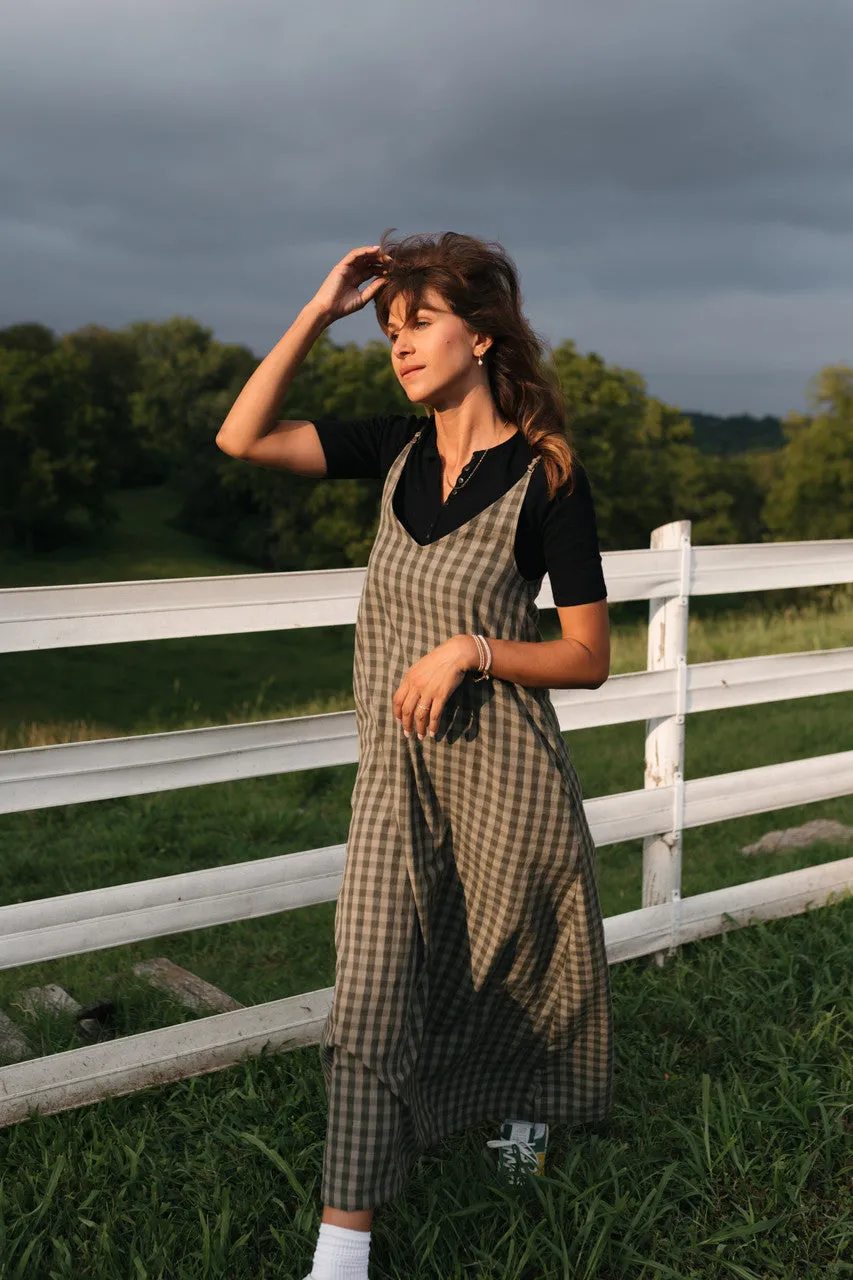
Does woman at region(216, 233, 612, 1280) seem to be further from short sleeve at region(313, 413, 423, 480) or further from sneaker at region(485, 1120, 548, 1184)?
sneaker at region(485, 1120, 548, 1184)

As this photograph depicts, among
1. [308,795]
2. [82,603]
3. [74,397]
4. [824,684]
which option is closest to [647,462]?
[74,397]

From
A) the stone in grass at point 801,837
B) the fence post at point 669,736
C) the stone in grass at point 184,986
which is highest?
the fence post at point 669,736

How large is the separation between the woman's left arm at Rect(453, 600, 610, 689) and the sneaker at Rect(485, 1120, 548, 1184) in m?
1.06

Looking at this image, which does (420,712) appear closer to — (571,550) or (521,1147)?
(571,550)

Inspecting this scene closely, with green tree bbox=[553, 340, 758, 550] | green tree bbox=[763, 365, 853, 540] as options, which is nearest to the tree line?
green tree bbox=[553, 340, 758, 550]

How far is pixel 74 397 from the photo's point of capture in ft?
58.5

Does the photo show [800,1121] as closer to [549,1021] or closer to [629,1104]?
[629,1104]

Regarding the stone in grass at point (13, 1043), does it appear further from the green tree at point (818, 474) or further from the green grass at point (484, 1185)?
the green tree at point (818, 474)

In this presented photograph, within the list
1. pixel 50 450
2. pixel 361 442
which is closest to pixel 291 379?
pixel 361 442

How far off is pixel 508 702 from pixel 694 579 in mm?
1791

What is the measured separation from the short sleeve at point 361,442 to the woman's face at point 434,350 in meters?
0.20

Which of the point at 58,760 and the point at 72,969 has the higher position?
the point at 58,760


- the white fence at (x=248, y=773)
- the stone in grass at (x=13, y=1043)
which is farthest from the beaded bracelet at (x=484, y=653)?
the stone in grass at (x=13, y=1043)

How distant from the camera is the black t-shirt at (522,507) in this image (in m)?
2.31
